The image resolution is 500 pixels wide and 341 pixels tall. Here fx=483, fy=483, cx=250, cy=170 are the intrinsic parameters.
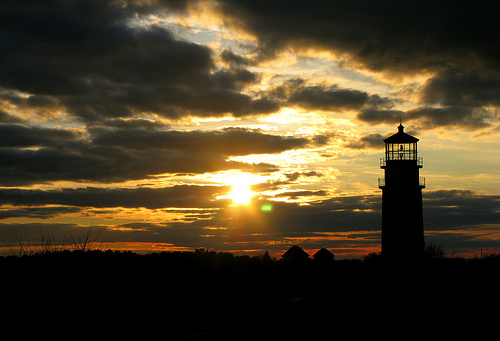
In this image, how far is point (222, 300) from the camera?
1859 cm

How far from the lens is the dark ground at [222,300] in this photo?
12.5 metres

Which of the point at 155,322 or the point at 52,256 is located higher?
the point at 52,256

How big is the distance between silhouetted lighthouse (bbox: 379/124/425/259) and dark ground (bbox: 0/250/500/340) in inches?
681

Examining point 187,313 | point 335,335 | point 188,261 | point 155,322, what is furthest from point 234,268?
point 335,335

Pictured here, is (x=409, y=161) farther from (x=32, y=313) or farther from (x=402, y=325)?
(x=32, y=313)

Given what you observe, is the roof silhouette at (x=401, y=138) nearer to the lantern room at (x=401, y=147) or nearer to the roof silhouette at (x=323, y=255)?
the lantern room at (x=401, y=147)

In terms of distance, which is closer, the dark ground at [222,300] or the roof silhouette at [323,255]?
the dark ground at [222,300]

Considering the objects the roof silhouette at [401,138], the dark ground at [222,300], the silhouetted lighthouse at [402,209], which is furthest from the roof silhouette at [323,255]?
the dark ground at [222,300]

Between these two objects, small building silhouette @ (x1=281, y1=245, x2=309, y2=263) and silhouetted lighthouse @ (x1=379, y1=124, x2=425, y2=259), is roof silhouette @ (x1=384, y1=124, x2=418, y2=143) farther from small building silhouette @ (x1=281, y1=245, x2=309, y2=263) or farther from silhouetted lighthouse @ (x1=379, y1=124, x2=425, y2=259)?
small building silhouette @ (x1=281, y1=245, x2=309, y2=263)

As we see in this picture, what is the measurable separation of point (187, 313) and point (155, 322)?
1.58 meters

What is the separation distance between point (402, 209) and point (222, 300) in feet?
92.8

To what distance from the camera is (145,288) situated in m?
16.9

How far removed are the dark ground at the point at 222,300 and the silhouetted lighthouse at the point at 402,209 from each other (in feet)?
56.7

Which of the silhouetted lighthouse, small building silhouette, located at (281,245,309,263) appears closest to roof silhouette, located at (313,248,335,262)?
small building silhouette, located at (281,245,309,263)
